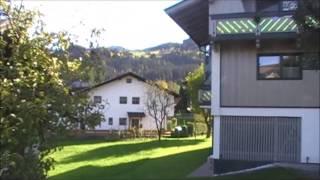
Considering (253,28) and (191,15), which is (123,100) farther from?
(253,28)

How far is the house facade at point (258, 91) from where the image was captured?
22859mm

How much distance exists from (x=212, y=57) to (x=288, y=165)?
16.2 ft

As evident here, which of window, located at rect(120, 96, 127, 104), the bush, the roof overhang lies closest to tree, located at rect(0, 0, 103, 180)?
the roof overhang

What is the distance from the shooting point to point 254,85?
77.3 feet

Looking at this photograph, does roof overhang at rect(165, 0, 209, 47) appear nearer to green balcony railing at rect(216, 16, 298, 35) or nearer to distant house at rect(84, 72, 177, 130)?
green balcony railing at rect(216, 16, 298, 35)

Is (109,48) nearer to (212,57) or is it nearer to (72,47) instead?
(72,47)

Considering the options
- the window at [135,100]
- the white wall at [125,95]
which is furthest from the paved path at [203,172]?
the window at [135,100]

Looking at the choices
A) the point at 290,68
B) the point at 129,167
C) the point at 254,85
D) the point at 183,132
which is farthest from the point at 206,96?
the point at 183,132

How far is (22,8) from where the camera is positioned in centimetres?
923

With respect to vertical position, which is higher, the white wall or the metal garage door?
the white wall

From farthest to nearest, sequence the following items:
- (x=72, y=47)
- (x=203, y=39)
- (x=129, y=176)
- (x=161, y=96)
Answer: (x=161, y=96), (x=203, y=39), (x=129, y=176), (x=72, y=47)

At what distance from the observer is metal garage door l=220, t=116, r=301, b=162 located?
75.9 feet

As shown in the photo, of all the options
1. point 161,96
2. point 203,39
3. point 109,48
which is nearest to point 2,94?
point 109,48

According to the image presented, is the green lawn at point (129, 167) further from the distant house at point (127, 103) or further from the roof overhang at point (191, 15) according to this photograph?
the distant house at point (127, 103)
